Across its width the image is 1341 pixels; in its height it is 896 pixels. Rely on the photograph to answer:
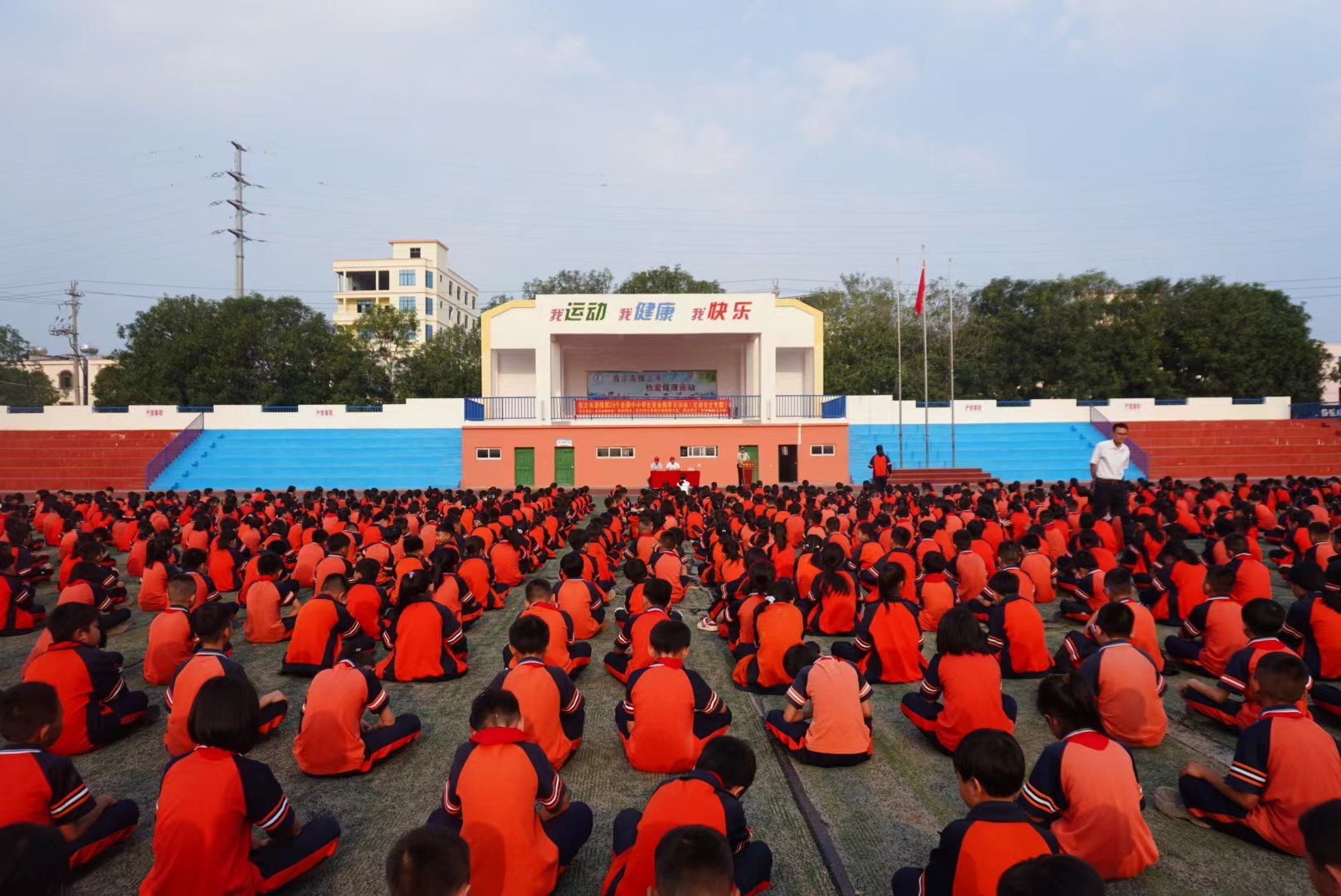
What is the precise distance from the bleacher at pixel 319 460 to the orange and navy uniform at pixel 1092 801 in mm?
25036

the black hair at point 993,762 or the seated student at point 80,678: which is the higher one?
the black hair at point 993,762

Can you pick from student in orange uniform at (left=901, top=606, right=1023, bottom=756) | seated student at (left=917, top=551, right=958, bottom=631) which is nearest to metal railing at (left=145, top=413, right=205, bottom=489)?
seated student at (left=917, top=551, right=958, bottom=631)

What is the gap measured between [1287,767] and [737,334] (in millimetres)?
25375

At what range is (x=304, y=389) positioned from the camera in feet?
131

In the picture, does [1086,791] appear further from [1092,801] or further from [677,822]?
[677,822]

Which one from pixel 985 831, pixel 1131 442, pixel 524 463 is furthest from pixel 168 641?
pixel 1131 442

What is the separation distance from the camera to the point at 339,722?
4.31 m

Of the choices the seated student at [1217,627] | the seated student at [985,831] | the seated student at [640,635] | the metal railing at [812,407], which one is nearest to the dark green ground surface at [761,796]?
the seated student at [640,635]

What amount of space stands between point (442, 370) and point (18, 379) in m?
45.6

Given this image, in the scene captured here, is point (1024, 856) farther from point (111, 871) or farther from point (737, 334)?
point (737, 334)

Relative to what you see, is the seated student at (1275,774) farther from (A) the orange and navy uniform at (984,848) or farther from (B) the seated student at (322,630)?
(B) the seated student at (322,630)

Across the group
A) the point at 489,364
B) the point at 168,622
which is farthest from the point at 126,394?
the point at 168,622

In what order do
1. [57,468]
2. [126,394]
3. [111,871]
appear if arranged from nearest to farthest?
[111,871] < [57,468] < [126,394]

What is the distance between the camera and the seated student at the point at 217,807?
2811 millimetres
